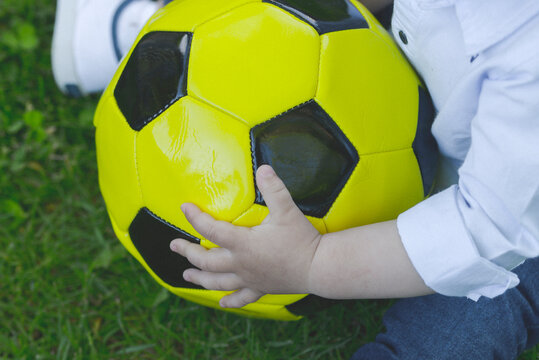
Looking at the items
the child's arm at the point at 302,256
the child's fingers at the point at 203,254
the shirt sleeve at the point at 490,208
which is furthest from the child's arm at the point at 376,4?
the child's fingers at the point at 203,254

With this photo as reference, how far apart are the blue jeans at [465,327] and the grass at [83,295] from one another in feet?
0.63

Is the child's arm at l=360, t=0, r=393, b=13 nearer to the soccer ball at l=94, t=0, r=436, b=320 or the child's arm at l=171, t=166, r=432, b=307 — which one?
the soccer ball at l=94, t=0, r=436, b=320

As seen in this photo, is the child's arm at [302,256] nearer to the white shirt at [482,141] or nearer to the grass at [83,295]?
the white shirt at [482,141]

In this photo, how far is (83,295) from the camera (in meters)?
1.53

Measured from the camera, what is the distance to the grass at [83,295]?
1.45 metres

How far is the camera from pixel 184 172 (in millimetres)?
1011

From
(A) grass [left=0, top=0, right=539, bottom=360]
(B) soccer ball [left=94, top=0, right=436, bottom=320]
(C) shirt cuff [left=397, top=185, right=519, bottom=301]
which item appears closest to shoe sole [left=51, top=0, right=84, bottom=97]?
(A) grass [left=0, top=0, right=539, bottom=360]

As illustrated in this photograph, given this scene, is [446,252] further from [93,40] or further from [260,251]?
[93,40]

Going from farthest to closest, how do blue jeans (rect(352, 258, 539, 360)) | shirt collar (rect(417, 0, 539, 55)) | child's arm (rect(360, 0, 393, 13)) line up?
child's arm (rect(360, 0, 393, 13)), blue jeans (rect(352, 258, 539, 360)), shirt collar (rect(417, 0, 539, 55))

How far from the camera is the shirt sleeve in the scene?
92 cm

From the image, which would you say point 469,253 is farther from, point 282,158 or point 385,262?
point 282,158

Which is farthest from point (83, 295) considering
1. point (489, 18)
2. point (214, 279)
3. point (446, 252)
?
point (489, 18)

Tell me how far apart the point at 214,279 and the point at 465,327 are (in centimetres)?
62

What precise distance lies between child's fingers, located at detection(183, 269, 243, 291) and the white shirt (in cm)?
36
